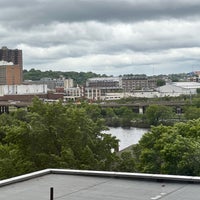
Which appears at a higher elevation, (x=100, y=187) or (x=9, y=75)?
(x=9, y=75)

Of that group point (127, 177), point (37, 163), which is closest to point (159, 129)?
point (37, 163)

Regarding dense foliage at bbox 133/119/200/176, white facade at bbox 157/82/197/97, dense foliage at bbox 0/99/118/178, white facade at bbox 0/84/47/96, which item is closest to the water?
dense foliage at bbox 133/119/200/176

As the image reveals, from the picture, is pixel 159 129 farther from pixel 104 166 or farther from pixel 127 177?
pixel 127 177

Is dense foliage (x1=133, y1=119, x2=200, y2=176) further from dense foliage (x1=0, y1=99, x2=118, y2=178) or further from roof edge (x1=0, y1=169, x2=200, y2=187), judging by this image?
roof edge (x1=0, y1=169, x2=200, y2=187)

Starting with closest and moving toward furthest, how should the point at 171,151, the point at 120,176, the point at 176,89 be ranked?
1. the point at 120,176
2. the point at 171,151
3. the point at 176,89

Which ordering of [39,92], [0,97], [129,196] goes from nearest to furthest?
[129,196] < [0,97] < [39,92]

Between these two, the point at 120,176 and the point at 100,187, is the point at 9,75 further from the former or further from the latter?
the point at 100,187

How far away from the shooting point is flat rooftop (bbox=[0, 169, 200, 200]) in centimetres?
1155

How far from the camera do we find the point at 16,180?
13.3 m

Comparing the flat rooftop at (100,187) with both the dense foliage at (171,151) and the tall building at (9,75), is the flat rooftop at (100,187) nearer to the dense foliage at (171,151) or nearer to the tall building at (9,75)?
the dense foliage at (171,151)

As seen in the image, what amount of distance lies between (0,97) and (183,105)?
177 feet

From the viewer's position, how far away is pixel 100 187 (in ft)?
41.1

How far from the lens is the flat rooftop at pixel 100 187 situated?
11.6 metres

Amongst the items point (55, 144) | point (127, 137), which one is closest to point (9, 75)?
point (127, 137)
